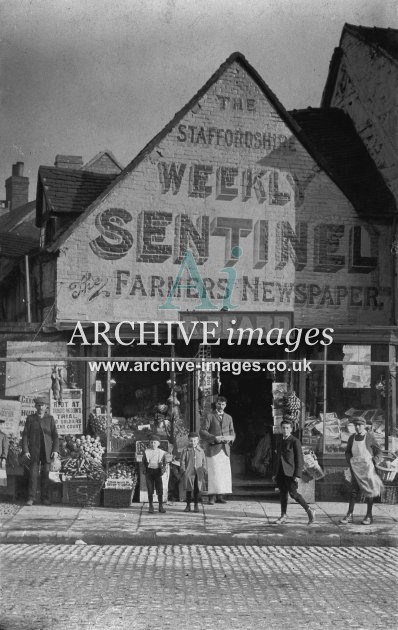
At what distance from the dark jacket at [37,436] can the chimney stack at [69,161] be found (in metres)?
11.9

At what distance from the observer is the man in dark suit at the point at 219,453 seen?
16391 millimetres

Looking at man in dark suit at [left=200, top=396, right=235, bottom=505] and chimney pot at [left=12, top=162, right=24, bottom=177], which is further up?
chimney pot at [left=12, top=162, right=24, bottom=177]

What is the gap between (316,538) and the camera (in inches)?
532

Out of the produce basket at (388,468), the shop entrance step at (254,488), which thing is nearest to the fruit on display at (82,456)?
the shop entrance step at (254,488)

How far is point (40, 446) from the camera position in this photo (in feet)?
53.2

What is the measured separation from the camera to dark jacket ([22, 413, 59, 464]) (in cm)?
1611

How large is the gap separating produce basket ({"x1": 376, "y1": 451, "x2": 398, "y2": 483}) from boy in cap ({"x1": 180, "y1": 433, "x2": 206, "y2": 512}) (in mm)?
3496

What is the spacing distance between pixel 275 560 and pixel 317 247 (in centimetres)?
834

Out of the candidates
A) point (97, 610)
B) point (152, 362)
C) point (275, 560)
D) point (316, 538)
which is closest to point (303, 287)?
point (152, 362)

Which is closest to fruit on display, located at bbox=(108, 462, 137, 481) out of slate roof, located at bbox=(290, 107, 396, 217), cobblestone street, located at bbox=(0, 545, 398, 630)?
cobblestone street, located at bbox=(0, 545, 398, 630)

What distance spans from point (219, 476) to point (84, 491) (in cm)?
236

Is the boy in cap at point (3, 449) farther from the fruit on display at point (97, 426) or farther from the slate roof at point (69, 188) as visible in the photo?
the slate roof at point (69, 188)

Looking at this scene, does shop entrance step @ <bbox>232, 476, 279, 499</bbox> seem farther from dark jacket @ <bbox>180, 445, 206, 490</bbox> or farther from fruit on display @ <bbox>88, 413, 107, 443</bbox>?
fruit on display @ <bbox>88, 413, 107, 443</bbox>

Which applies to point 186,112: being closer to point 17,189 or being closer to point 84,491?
point 84,491
